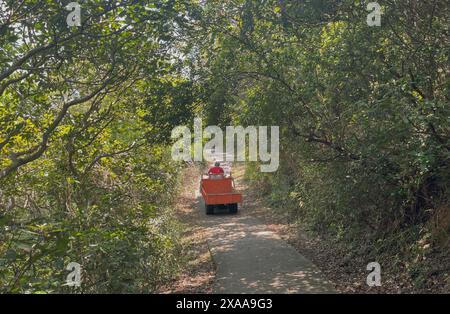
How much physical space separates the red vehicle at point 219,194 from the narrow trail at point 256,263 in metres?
1.80

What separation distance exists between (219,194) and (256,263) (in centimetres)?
776

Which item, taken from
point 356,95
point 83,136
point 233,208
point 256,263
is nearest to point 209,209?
point 233,208

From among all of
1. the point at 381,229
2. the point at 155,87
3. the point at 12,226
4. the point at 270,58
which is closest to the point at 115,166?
the point at 155,87

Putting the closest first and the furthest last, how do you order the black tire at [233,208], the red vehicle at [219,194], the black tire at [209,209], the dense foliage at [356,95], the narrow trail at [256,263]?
the dense foliage at [356,95], the narrow trail at [256,263], the red vehicle at [219,194], the black tire at [209,209], the black tire at [233,208]

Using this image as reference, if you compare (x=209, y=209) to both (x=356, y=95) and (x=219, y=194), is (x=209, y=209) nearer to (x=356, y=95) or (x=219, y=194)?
(x=219, y=194)

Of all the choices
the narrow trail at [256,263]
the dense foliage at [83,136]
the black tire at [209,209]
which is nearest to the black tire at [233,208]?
the black tire at [209,209]

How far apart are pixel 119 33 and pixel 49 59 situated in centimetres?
119

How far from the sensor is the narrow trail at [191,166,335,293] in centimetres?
826

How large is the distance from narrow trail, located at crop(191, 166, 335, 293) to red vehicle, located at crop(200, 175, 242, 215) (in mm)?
1801

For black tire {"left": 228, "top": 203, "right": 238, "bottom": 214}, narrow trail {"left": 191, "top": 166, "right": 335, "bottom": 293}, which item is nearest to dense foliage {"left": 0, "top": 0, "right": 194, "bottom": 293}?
narrow trail {"left": 191, "top": 166, "right": 335, "bottom": 293}

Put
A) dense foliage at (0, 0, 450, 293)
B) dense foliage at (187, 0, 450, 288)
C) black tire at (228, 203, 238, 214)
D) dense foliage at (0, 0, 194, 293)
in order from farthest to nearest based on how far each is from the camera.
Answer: black tire at (228, 203, 238, 214)
dense foliage at (187, 0, 450, 288)
dense foliage at (0, 0, 450, 293)
dense foliage at (0, 0, 194, 293)

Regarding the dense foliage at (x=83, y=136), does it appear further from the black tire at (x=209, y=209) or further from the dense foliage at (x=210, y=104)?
the black tire at (x=209, y=209)

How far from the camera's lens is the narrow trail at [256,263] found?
826 cm

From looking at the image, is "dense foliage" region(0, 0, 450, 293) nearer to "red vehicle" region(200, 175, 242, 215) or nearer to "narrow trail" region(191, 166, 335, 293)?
"narrow trail" region(191, 166, 335, 293)
